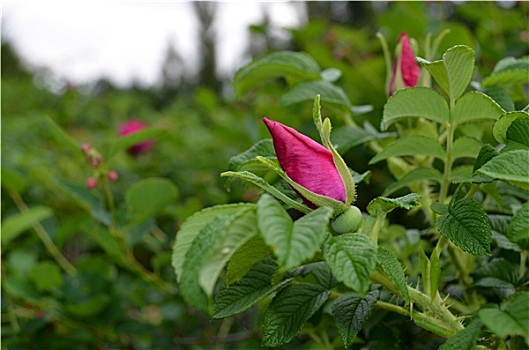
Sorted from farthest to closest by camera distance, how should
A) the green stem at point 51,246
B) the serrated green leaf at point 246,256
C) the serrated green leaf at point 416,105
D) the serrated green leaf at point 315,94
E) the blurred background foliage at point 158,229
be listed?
the green stem at point 51,246
the blurred background foliage at point 158,229
the serrated green leaf at point 315,94
the serrated green leaf at point 416,105
the serrated green leaf at point 246,256

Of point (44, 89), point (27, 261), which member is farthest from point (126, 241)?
point (44, 89)

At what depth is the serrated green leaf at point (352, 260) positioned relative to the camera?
41cm

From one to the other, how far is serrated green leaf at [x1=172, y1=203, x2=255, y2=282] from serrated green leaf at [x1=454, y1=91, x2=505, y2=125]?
28 cm

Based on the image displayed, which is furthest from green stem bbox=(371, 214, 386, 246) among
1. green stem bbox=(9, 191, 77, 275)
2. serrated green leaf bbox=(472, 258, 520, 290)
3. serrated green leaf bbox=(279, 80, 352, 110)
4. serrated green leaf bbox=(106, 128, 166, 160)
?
green stem bbox=(9, 191, 77, 275)

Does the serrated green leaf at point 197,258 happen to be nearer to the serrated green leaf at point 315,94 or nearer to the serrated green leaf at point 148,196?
the serrated green leaf at point 315,94

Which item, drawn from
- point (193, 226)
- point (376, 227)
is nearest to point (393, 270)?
point (376, 227)

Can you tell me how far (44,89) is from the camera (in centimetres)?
649

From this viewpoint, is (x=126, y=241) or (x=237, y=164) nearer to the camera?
(x=237, y=164)

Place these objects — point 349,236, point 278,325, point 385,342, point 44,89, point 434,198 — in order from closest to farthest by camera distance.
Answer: point 349,236 → point 278,325 → point 385,342 → point 434,198 → point 44,89

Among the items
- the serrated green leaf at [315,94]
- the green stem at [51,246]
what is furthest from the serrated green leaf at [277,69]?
the green stem at [51,246]

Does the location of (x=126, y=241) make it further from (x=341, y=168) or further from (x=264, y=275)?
(x=341, y=168)

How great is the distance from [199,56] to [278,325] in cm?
1584

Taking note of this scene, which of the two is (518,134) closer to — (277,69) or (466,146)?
(466,146)

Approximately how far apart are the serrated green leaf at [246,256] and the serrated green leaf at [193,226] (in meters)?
0.05
